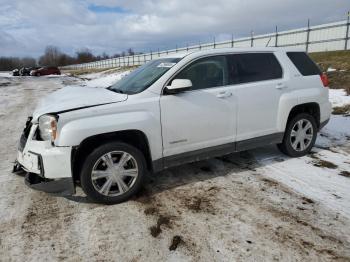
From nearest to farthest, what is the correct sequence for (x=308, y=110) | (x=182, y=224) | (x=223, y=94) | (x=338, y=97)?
(x=182, y=224) < (x=223, y=94) < (x=308, y=110) < (x=338, y=97)

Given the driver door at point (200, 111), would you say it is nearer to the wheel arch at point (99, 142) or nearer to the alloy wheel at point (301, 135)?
the wheel arch at point (99, 142)

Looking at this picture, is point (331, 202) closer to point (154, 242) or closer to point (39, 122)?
Result: point (154, 242)

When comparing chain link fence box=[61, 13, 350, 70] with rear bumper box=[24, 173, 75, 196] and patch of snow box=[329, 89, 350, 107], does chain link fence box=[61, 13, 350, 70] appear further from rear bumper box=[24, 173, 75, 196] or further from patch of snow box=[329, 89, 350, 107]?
rear bumper box=[24, 173, 75, 196]

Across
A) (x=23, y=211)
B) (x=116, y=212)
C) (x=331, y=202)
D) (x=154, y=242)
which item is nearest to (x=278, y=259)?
(x=154, y=242)

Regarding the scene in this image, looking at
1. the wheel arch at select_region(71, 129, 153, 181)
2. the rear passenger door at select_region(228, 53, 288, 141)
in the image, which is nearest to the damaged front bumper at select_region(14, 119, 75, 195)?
the wheel arch at select_region(71, 129, 153, 181)

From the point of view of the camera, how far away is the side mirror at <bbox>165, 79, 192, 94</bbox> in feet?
13.3

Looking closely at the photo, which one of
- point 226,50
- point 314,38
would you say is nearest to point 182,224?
point 226,50

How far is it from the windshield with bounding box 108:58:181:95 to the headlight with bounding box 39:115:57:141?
1054 millimetres

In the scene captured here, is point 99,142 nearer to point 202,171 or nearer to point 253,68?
point 202,171

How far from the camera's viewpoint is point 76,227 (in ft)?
11.4

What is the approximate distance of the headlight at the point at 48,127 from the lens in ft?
11.9

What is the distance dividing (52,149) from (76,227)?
908 millimetres

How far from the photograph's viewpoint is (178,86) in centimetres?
405

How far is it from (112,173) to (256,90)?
2.43m
